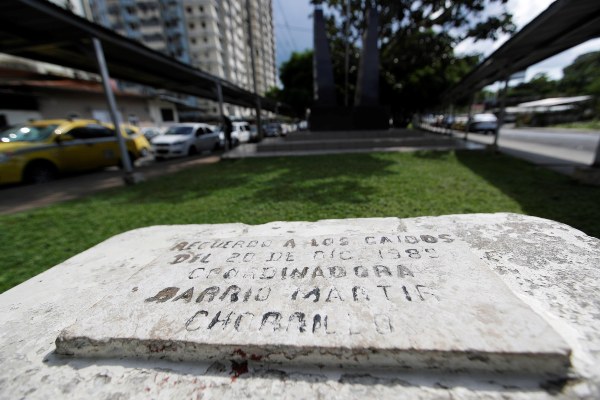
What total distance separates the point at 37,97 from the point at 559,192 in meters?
23.5

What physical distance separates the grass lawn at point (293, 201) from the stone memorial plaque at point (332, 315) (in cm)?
189

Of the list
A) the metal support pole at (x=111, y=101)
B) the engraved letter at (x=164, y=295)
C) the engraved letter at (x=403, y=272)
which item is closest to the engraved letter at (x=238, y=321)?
the engraved letter at (x=164, y=295)

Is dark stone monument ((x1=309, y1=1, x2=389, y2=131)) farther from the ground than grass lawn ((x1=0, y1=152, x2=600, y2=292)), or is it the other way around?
dark stone monument ((x1=309, y1=1, x2=389, y2=131))

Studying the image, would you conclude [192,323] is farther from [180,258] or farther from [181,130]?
[181,130]

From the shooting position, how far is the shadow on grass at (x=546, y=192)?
10.7ft

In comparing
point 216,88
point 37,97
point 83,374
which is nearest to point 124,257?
point 83,374

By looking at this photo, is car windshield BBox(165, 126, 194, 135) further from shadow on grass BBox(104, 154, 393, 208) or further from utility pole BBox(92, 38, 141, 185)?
utility pole BBox(92, 38, 141, 185)

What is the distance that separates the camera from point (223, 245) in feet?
6.34

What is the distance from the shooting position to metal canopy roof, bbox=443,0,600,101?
4.32 metres

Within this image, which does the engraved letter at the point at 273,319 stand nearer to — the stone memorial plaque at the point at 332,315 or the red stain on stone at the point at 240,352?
the stone memorial plaque at the point at 332,315

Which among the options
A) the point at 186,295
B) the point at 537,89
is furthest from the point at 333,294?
the point at 537,89

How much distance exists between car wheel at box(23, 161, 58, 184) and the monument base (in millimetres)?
9320

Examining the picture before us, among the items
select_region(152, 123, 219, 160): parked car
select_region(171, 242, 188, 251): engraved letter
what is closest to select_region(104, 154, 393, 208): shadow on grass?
select_region(171, 242, 188, 251): engraved letter

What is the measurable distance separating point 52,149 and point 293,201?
283 inches
